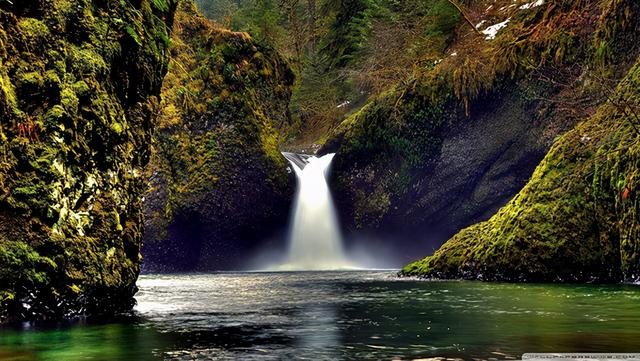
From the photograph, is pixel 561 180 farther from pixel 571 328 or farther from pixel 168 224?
pixel 168 224

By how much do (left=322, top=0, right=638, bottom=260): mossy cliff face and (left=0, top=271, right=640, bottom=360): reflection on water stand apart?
11.0 meters

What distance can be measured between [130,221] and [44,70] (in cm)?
231

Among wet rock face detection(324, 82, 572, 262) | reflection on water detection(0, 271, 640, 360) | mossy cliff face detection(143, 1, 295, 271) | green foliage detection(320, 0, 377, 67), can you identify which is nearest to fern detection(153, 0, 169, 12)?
reflection on water detection(0, 271, 640, 360)

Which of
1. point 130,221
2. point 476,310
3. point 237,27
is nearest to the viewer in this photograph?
point 476,310

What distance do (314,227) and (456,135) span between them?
6697 millimetres

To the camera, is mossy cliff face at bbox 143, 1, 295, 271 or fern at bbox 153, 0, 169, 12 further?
mossy cliff face at bbox 143, 1, 295, 271

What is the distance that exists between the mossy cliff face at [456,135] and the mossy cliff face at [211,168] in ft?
9.91

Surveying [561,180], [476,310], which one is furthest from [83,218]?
[561,180]

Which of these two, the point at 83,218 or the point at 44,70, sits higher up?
the point at 44,70

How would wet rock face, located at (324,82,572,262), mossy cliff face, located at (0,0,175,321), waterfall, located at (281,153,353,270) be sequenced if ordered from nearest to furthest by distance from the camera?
mossy cliff face, located at (0,0,175,321) → wet rock face, located at (324,82,572,262) → waterfall, located at (281,153,353,270)

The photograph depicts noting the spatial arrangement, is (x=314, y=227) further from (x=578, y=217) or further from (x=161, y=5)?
(x=161, y=5)

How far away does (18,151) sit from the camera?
6.55 m

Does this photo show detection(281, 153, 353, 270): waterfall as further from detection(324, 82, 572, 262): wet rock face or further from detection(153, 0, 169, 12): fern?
detection(153, 0, 169, 12): fern

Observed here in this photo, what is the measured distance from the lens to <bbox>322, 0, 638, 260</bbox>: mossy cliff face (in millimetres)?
18938
